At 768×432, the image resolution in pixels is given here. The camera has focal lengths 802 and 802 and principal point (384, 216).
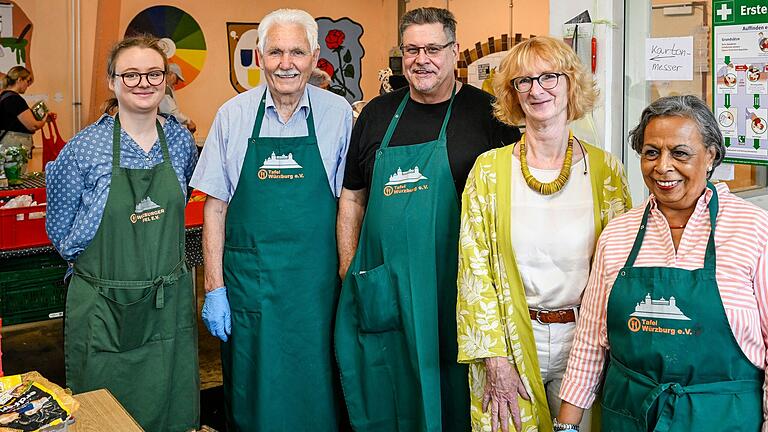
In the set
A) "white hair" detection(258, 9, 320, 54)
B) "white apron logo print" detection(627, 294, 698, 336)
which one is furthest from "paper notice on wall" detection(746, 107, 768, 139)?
"white hair" detection(258, 9, 320, 54)

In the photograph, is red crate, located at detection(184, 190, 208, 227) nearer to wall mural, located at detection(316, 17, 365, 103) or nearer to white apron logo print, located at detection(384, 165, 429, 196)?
white apron logo print, located at detection(384, 165, 429, 196)

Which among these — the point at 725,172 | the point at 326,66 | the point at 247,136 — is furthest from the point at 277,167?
the point at 326,66

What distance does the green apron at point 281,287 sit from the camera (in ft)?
8.86

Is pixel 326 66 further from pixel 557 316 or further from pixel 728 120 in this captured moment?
pixel 557 316

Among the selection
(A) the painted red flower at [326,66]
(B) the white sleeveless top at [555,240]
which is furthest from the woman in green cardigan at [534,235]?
(A) the painted red flower at [326,66]

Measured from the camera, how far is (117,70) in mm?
2629

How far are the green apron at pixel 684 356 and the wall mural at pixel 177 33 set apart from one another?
5945 mm

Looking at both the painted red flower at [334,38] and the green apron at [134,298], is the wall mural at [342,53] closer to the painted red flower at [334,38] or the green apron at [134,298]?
the painted red flower at [334,38]

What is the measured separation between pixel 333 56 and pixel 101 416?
655 centimetres

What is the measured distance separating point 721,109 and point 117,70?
1.98 meters

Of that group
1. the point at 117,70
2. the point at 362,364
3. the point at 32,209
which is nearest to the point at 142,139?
the point at 117,70

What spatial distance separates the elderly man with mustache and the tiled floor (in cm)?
88

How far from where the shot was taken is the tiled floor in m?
3.86

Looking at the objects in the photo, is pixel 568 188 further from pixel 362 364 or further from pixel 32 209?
pixel 32 209
